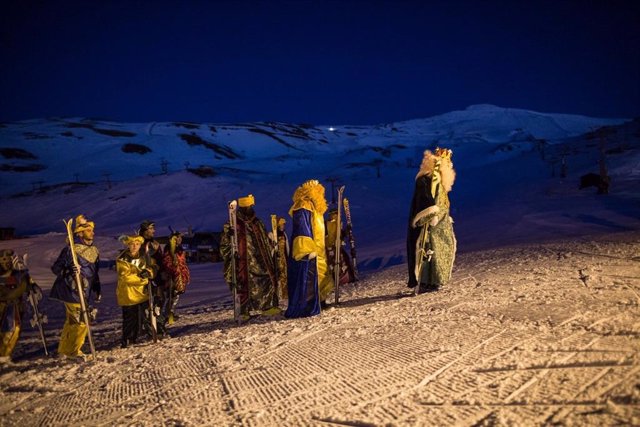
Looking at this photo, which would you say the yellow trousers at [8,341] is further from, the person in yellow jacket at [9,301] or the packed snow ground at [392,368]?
the packed snow ground at [392,368]

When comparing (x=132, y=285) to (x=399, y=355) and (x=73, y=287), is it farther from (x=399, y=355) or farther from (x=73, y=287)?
(x=399, y=355)

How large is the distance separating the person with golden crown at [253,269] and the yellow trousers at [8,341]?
10.2ft

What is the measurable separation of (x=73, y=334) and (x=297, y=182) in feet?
119

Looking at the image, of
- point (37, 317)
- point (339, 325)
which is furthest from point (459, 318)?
point (37, 317)

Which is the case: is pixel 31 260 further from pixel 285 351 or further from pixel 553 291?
pixel 553 291

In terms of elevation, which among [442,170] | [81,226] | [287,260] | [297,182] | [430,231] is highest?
[297,182]

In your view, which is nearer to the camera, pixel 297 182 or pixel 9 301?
pixel 9 301

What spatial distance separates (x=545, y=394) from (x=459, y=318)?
224 centimetres

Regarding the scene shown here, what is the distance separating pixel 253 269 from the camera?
7.55 metres

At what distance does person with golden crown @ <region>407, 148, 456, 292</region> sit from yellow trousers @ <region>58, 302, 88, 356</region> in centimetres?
495

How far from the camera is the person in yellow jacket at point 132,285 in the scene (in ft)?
20.7

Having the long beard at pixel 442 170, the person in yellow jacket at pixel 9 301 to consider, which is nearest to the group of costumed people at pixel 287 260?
the long beard at pixel 442 170

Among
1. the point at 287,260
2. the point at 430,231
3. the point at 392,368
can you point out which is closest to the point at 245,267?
the point at 287,260

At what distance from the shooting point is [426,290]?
750 cm
